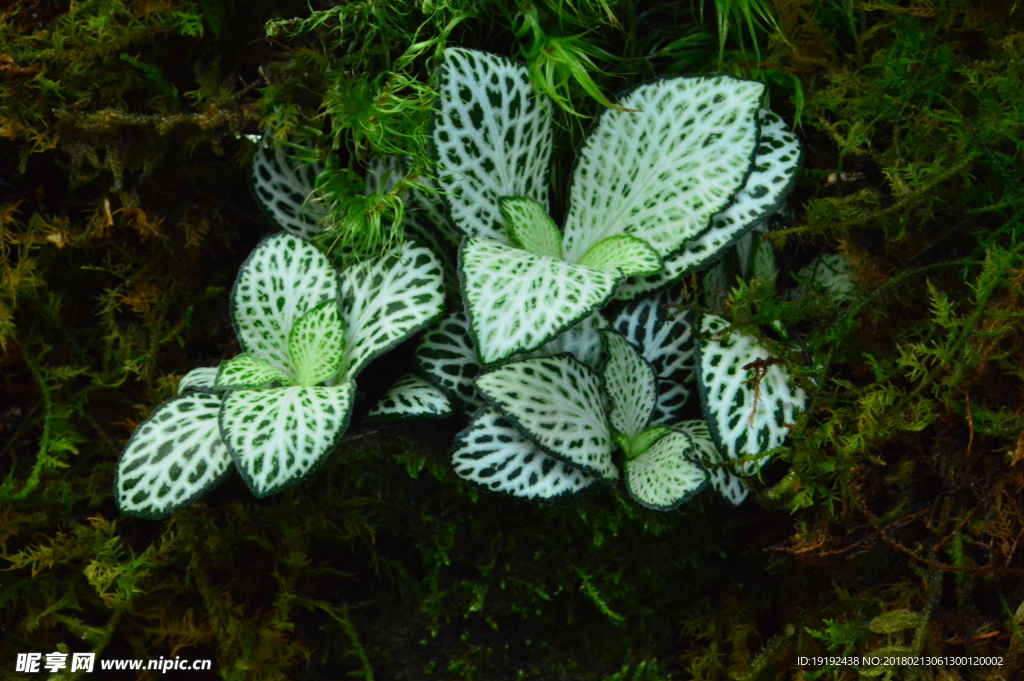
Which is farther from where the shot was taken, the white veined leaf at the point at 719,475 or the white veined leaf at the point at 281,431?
the white veined leaf at the point at 719,475

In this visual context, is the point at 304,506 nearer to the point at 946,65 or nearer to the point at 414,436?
the point at 414,436

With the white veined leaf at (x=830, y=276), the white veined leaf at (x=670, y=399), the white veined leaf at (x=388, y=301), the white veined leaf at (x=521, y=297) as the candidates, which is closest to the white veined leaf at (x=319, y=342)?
the white veined leaf at (x=388, y=301)

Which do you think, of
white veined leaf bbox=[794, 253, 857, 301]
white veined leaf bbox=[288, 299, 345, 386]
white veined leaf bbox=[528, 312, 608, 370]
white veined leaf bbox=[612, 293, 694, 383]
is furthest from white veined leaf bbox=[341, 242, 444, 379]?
white veined leaf bbox=[794, 253, 857, 301]

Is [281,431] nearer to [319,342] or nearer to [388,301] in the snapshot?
[319,342]

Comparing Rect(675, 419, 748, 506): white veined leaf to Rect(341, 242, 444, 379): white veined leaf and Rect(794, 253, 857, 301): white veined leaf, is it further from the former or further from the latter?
Rect(341, 242, 444, 379): white veined leaf

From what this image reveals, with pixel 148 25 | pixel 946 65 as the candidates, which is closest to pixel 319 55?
pixel 148 25

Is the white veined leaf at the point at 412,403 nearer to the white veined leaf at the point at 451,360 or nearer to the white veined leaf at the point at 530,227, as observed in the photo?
the white veined leaf at the point at 451,360

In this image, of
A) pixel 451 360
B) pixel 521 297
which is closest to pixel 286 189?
pixel 451 360
